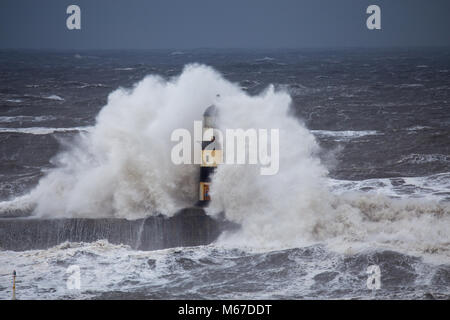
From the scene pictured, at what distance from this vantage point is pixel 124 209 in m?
17.0

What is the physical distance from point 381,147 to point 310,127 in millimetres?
7093

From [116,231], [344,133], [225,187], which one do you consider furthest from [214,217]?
[344,133]

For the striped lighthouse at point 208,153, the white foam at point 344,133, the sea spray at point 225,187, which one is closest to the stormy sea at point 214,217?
the sea spray at point 225,187

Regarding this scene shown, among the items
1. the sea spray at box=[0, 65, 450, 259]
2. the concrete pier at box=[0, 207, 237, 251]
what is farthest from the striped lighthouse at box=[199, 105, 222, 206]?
the concrete pier at box=[0, 207, 237, 251]

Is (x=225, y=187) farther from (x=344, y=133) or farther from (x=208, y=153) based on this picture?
(x=344, y=133)

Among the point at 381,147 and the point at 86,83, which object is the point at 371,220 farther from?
the point at 86,83

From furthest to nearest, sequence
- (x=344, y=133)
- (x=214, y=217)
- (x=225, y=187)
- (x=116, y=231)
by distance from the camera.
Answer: (x=344, y=133) < (x=225, y=187) < (x=214, y=217) < (x=116, y=231)

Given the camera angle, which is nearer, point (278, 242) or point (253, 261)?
point (253, 261)

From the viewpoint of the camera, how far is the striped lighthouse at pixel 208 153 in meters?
16.8

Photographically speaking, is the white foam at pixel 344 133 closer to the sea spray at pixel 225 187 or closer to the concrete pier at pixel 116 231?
the sea spray at pixel 225 187

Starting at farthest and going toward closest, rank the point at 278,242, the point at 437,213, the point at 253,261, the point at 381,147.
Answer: the point at 381,147
the point at 437,213
the point at 278,242
the point at 253,261

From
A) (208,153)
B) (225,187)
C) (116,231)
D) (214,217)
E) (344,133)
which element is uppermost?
(208,153)

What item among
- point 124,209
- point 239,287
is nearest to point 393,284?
point 239,287

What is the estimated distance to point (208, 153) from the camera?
672 inches
